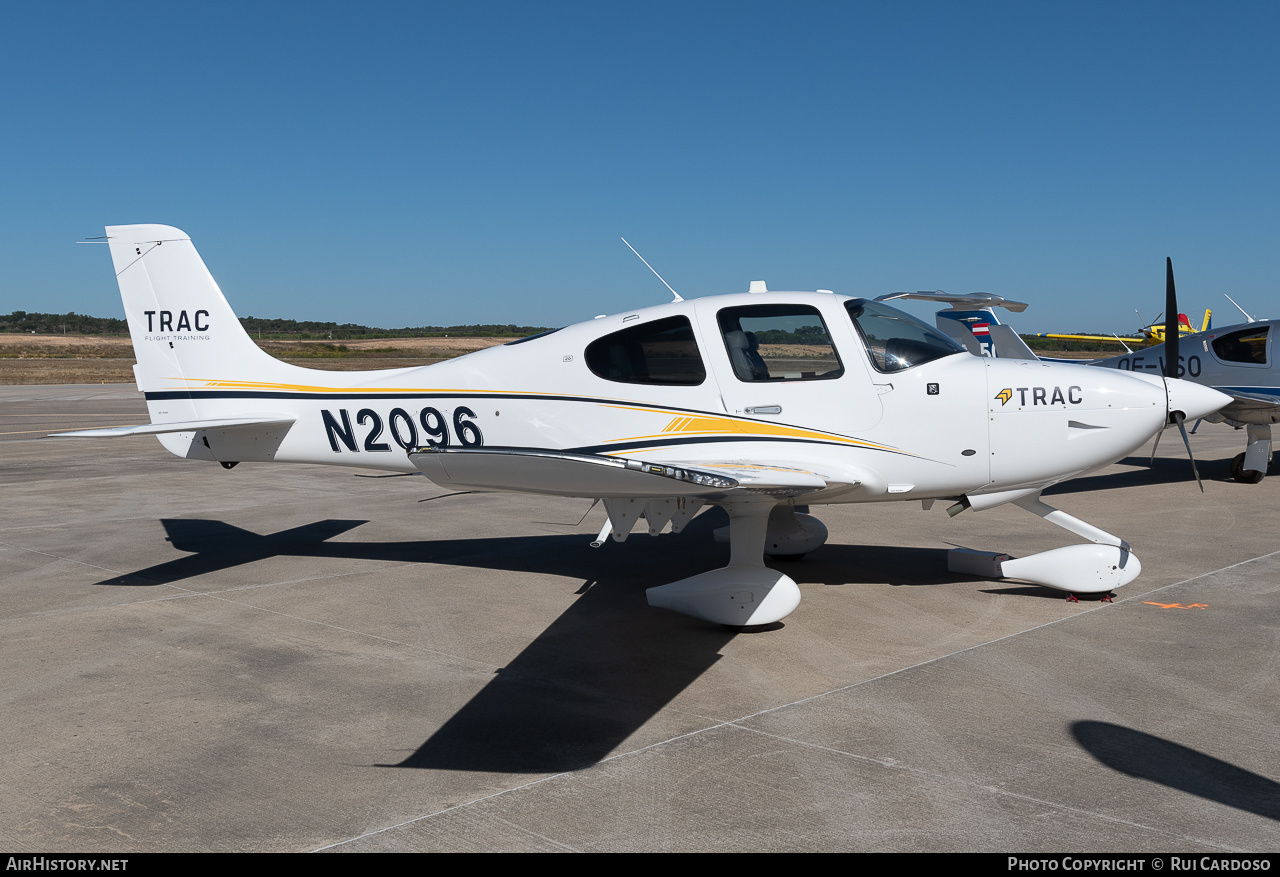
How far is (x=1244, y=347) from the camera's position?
1393cm

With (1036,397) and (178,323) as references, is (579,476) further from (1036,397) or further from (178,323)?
(178,323)

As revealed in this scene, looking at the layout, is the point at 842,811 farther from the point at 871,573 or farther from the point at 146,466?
the point at 146,466

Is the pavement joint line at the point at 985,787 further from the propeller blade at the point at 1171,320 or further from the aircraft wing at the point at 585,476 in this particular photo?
the propeller blade at the point at 1171,320

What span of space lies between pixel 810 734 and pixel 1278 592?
4.81 m

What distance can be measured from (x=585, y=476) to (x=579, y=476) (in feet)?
0.12

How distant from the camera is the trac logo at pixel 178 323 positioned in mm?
7910

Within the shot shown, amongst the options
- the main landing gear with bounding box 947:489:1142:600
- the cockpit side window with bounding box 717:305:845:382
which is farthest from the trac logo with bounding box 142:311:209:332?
the main landing gear with bounding box 947:489:1142:600

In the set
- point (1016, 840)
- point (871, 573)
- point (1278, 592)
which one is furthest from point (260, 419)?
point (1278, 592)

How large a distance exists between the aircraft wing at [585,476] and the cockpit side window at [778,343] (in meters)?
0.89

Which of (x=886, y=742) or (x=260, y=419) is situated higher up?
(x=260, y=419)

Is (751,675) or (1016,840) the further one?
(751,675)

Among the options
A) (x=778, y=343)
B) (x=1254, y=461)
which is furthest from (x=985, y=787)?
(x=1254, y=461)

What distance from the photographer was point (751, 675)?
205 inches

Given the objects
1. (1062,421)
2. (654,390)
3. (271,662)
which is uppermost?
A: (654,390)
